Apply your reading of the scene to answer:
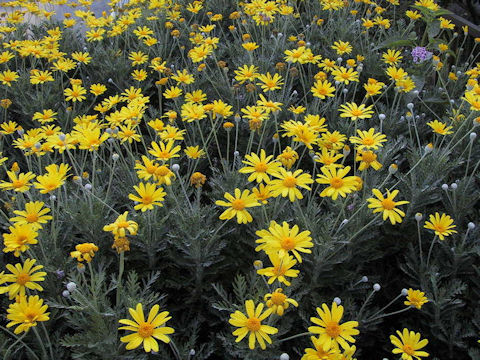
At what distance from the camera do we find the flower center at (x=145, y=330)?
1.51 meters

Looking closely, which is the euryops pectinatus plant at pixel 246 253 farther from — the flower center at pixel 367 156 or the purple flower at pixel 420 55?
the purple flower at pixel 420 55

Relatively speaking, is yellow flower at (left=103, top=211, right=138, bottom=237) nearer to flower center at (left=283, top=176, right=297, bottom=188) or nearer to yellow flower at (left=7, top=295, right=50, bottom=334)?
yellow flower at (left=7, top=295, right=50, bottom=334)

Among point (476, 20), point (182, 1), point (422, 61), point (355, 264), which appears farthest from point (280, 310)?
point (476, 20)

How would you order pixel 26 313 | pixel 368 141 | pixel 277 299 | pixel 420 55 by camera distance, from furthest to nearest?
pixel 420 55 < pixel 368 141 < pixel 26 313 < pixel 277 299

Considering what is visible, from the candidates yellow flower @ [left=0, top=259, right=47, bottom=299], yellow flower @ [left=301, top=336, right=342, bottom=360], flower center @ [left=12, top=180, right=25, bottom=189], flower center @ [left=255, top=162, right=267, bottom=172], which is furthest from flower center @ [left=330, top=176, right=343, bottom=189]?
flower center @ [left=12, top=180, right=25, bottom=189]

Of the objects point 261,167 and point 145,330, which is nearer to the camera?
point 145,330

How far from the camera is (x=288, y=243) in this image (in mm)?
1654

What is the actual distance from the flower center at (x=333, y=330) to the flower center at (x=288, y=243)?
292 mm

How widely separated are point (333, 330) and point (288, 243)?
330mm

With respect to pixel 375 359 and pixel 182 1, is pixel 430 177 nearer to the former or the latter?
pixel 375 359

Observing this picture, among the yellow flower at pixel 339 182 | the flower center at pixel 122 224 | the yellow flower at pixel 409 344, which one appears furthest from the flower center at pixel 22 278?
the yellow flower at pixel 409 344

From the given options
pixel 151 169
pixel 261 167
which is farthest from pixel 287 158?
pixel 151 169

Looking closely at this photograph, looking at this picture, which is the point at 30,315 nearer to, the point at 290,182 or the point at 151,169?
the point at 151,169

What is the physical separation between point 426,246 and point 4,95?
3209 mm
